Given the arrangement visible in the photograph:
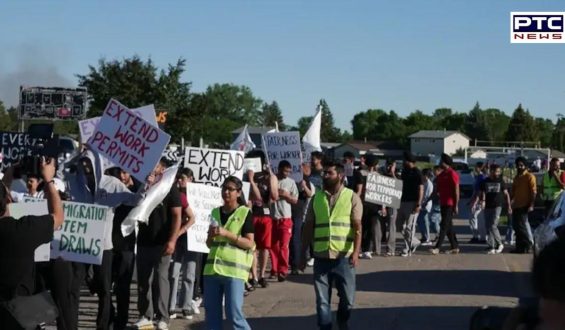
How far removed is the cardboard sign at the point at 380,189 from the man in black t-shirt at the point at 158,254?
7767 millimetres

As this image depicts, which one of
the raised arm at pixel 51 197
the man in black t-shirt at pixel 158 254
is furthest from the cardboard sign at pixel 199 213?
the raised arm at pixel 51 197

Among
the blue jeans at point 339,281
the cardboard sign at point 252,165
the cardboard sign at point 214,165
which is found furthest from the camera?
the cardboard sign at point 252,165

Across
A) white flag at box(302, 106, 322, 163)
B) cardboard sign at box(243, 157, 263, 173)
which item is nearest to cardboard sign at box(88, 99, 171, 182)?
cardboard sign at box(243, 157, 263, 173)

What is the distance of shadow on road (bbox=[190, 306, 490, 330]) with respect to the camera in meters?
10.9

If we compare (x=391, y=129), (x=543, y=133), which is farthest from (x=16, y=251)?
(x=391, y=129)

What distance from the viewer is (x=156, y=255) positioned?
1045 cm

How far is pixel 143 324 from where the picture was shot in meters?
10.6

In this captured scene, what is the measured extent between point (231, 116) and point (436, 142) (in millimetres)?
35104

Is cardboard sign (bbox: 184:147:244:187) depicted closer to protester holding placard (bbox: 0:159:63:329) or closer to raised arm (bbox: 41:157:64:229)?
raised arm (bbox: 41:157:64:229)

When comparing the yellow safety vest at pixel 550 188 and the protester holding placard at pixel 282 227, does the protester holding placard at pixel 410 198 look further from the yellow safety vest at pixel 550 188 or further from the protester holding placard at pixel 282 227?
the protester holding placard at pixel 282 227

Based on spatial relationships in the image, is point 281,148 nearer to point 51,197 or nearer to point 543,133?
point 51,197

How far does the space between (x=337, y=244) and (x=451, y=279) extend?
5.65 m

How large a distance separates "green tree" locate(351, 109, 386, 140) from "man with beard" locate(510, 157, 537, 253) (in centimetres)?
15256

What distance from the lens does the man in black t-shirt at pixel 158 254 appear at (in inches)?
409
